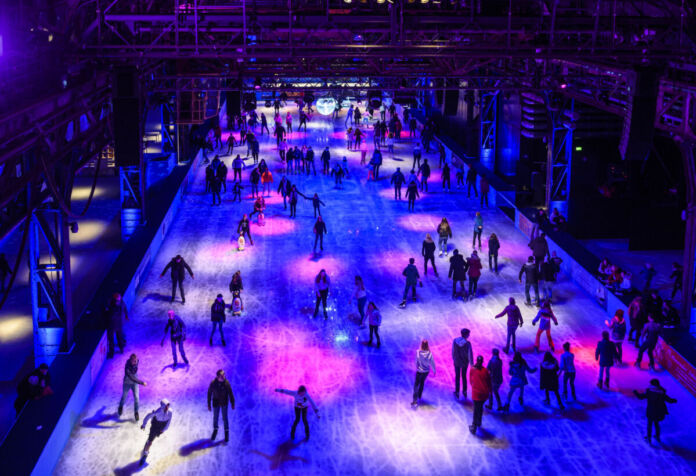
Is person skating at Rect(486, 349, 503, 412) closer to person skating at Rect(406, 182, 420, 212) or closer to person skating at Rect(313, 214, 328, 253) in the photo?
person skating at Rect(313, 214, 328, 253)

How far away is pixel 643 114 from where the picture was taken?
15.4 meters

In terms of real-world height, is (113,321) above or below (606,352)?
below

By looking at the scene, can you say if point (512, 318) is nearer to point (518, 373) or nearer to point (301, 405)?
point (518, 373)

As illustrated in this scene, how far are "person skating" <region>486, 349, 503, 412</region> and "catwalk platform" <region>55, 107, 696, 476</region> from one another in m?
0.28

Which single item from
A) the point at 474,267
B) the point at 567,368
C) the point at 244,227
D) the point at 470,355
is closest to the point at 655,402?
the point at 567,368

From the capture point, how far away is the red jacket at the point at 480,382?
13.7 m

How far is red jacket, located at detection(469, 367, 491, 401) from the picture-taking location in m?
13.7

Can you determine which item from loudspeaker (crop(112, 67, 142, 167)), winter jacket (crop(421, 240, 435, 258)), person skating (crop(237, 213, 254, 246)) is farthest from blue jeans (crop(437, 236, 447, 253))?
loudspeaker (crop(112, 67, 142, 167))

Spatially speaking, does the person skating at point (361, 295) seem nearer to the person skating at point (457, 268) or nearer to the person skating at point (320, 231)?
the person skating at point (457, 268)

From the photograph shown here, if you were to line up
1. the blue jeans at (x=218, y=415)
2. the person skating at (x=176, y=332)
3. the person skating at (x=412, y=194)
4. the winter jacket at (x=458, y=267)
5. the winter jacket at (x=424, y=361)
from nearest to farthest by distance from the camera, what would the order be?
the blue jeans at (x=218, y=415) < the winter jacket at (x=424, y=361) < the person skating at (x=176, y=332) < the winter jacket at (x=458, y=267) < the person skating at (x=412, y=194)

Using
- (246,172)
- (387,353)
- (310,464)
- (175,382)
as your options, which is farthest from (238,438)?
(246,172)

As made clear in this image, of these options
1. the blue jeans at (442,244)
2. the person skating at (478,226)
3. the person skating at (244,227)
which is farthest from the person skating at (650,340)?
the person skating at (244,227)

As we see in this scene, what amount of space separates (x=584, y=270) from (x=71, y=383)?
13.1 metres

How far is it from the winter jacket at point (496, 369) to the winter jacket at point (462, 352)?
0.40 meters
